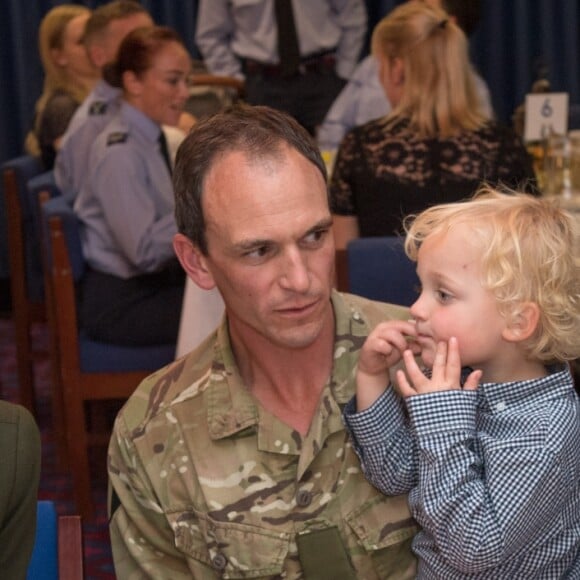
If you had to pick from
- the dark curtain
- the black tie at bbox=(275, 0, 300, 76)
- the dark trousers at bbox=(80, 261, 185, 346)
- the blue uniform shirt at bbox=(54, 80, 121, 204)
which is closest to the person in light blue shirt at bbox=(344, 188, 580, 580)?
the dark trousers at bbox=(80, 261, 185, 346)

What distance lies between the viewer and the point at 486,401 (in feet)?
6.44

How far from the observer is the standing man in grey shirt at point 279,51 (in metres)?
6.98

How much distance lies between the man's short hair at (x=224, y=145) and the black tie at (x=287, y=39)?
5.05m

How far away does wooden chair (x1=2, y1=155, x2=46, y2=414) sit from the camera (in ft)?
17.2

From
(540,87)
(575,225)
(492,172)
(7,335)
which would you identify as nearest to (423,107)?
(492,172)

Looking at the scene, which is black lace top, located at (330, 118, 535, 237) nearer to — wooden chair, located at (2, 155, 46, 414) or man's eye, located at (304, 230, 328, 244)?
wooden chair, located at (2, 155, 46, 414)

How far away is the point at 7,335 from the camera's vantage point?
7586mm

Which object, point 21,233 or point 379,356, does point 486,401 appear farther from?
point 21,233

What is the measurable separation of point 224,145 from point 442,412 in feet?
1.74

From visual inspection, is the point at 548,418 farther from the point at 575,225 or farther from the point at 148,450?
the point at 148,450

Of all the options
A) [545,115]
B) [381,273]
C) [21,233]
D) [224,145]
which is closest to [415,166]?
[545,115]

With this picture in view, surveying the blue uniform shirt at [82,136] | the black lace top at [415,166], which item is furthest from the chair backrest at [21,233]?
the black lace top at [415,166]

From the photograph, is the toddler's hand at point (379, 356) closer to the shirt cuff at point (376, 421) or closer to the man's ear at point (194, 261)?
the shirt cuff at point (376, 421)

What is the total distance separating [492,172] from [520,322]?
214 cm
